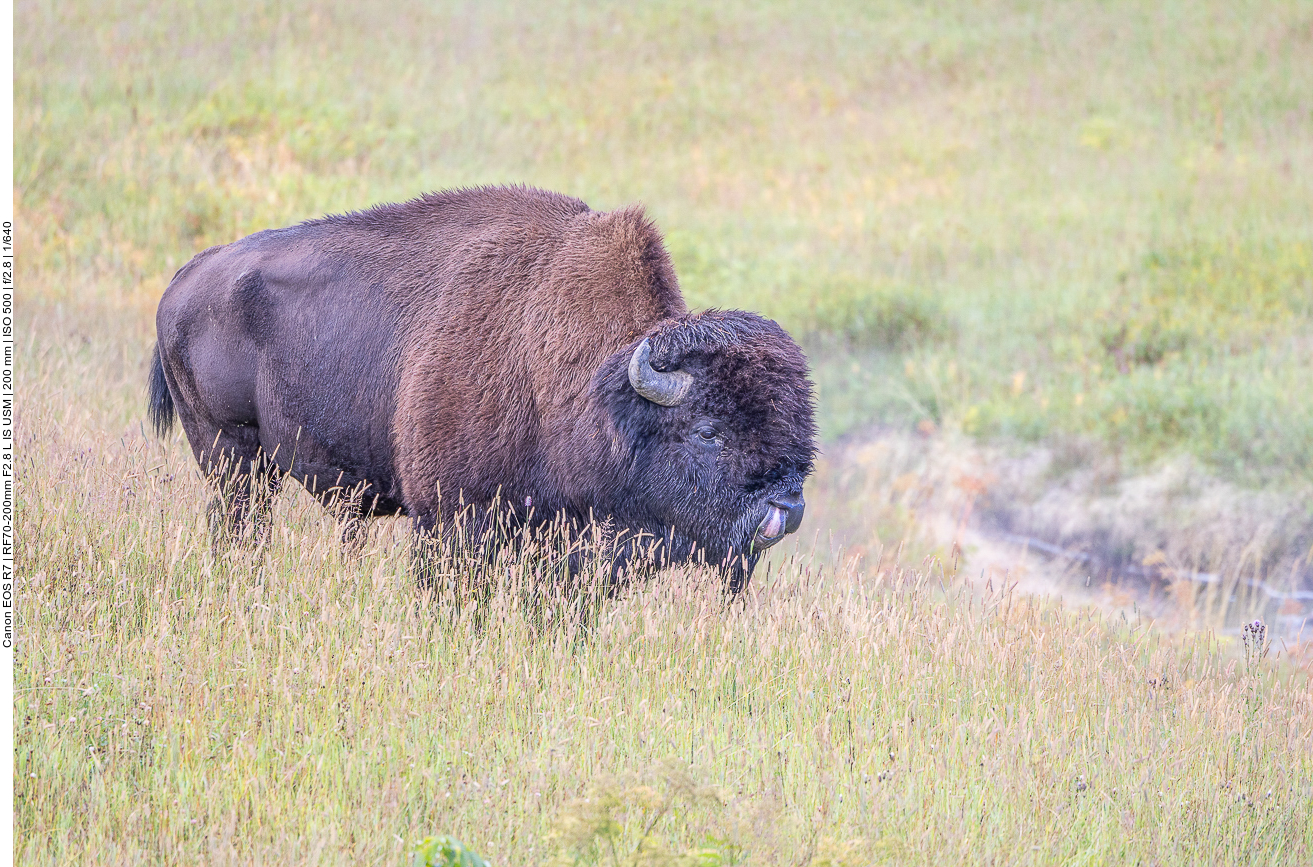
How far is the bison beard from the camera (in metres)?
5.16

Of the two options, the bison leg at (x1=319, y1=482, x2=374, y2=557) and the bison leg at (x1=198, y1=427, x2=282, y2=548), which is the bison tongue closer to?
the bison leg at (x1=319, y1=482, x2=374, y2=557)

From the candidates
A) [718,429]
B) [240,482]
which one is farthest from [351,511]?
[718,429]

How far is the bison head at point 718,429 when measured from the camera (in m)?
5.07

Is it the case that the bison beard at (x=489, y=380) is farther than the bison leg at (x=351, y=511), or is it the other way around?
the bison leg at (x=351, y=511)

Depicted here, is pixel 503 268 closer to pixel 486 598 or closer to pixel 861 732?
pixel 486 598

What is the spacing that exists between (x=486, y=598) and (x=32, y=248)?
419 inches

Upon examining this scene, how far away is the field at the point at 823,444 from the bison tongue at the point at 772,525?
328 mm

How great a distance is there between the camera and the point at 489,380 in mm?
5676

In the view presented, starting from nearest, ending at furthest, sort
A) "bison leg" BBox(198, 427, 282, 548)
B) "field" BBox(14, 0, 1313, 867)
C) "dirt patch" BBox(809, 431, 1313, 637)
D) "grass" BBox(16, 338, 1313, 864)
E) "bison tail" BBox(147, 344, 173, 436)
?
"grass" BBox(16, 338, 1313, 864)
"field" BBox(14, 0, 1313, 867)
"bison leg" BBox(198, 427, 282, 548)
"bison tail" BBox(147, 344, 173, 436)
"dirt patch" BBox(809, 431, 1313, 637)

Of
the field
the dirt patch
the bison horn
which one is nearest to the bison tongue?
the field

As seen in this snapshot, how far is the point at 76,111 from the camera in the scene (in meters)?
16.7

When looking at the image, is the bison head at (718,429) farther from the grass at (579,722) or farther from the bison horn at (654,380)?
the grass at (579,722)

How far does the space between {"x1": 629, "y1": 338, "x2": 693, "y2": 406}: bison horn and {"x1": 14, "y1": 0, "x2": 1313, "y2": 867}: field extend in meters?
0.85

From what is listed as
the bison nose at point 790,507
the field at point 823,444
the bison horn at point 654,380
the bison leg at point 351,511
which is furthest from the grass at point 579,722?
the bison horn at point 654,380
